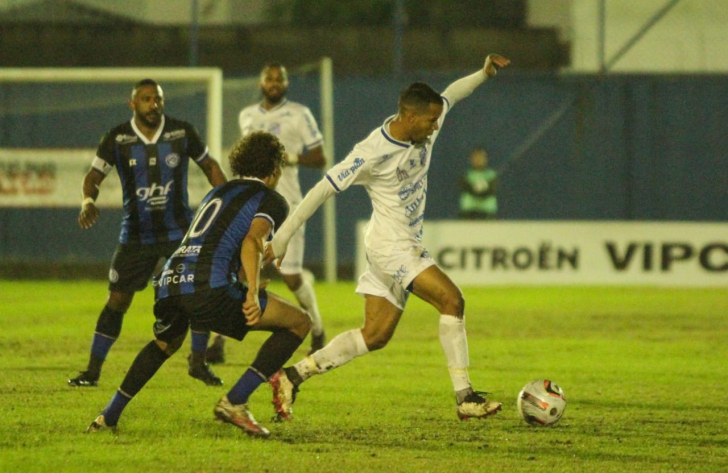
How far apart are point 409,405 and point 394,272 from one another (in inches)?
39.6

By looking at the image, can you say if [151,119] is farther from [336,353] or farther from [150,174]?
[336,353]

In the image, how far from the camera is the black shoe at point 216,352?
9.41m

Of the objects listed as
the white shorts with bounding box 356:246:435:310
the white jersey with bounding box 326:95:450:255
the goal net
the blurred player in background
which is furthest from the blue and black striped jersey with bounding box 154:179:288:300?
the blurred player in background

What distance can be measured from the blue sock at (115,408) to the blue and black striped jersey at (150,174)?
2087mm

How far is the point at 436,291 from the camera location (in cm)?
692

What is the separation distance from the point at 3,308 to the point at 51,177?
3.73 meters

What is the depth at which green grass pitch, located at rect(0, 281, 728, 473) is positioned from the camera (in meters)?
5.90

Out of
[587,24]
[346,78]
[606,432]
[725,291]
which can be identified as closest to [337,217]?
[346,78]

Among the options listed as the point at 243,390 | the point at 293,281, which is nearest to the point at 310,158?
the point at 293,281

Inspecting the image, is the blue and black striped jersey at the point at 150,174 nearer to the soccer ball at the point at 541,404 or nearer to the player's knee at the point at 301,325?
the player's knee at the point at 301,325

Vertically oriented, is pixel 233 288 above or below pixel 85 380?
above

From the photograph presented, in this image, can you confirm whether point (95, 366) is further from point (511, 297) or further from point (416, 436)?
point (511, 297)

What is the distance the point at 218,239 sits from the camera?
A: 20.5 feet

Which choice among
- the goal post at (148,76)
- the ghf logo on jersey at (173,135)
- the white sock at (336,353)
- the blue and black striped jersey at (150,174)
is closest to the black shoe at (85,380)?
the blue and black striped jersey at (150,174)
